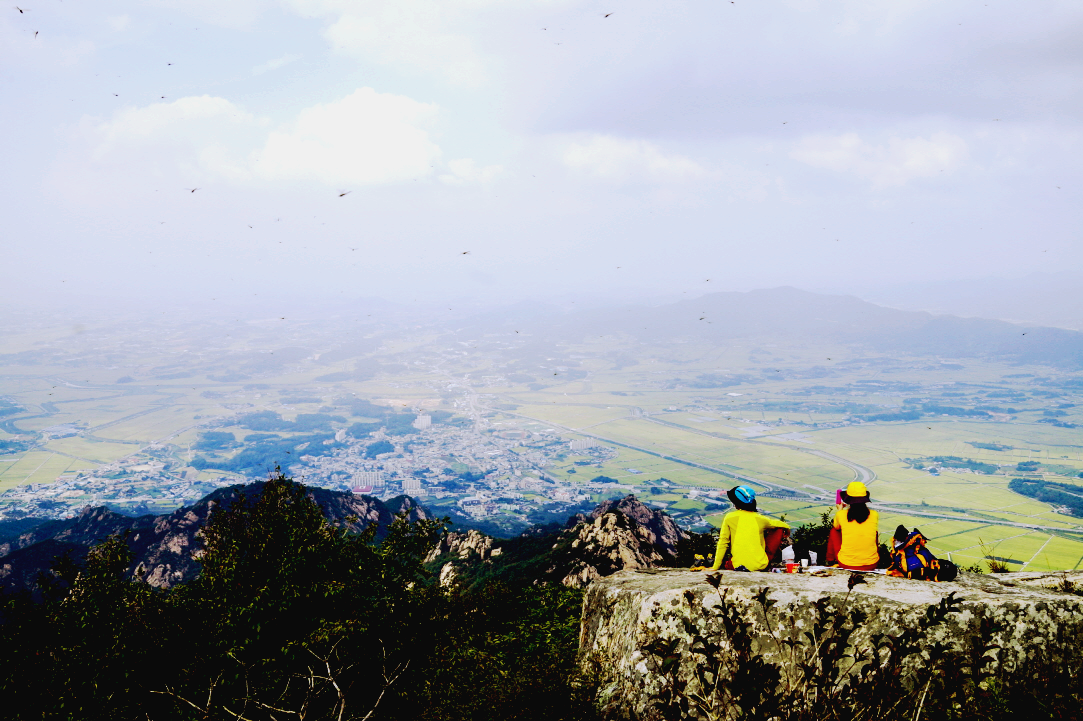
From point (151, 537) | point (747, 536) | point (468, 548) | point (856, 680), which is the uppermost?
point (856, 680)

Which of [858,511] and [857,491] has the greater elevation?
[857,491]

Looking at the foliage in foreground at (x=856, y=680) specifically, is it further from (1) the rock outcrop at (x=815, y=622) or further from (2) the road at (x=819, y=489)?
(2) the road at (x=819, y=489)

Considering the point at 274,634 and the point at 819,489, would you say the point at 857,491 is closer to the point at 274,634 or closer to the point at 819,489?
the point at 274,634

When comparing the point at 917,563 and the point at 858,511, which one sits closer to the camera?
the point at 917,563

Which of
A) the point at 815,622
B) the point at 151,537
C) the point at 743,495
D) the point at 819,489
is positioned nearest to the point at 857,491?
the point at 743,495

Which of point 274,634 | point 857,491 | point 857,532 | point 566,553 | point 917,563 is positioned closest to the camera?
point 917,563

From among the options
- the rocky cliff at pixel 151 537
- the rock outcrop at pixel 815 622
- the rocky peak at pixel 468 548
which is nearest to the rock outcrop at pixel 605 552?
the rocky peak at pixel 468 548
